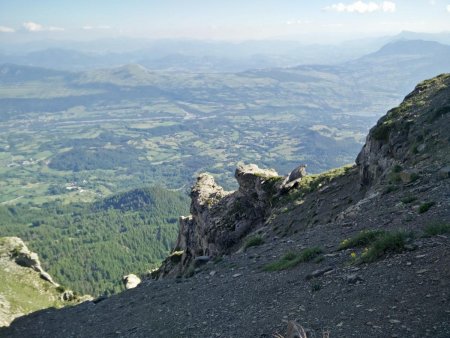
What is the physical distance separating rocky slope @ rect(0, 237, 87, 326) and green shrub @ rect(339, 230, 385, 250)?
33.7m

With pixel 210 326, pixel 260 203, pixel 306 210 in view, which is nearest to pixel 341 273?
pixel 210 326

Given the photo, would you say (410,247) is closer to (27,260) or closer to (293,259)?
(293,259)

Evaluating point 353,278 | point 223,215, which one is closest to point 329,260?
point 353,278

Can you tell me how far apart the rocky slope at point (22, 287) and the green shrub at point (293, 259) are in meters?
28.9

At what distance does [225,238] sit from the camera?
4878 centimetres

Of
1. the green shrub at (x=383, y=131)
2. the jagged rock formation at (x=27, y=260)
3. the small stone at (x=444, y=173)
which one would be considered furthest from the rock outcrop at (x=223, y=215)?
the small stone at (x=444, y=173)

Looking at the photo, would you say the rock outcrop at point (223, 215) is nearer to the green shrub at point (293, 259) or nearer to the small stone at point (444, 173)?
the green shrub at point (293, 259)

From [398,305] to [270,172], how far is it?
135ft

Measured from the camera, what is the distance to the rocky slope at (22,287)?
4675 centimetres

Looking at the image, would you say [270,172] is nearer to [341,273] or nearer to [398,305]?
[341,273]

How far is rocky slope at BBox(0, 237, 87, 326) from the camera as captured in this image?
46.8m

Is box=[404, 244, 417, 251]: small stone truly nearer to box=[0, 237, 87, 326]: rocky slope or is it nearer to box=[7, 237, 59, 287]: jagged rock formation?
box=[0, 237, 87, 326]: rocky slope

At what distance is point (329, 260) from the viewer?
2291cm

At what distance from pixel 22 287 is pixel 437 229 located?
51.2 m
